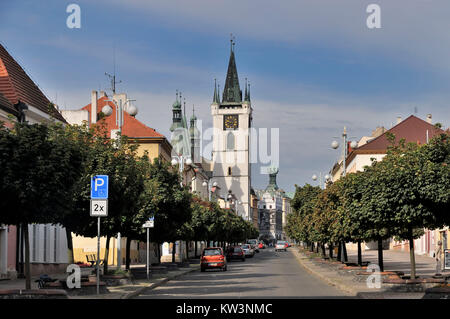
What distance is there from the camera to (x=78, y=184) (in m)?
23.1

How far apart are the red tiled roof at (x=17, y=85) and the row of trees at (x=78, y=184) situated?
7.46m

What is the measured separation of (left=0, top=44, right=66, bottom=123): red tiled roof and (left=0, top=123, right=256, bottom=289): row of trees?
7463 millimetres

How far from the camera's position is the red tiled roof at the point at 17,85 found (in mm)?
39062

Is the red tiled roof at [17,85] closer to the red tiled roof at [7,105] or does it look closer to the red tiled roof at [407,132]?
the red tiled roof at [7,105]

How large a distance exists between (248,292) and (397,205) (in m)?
5.58

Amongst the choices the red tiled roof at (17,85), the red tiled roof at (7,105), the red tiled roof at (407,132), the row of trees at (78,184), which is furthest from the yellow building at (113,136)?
the red tiled roof at (407,132)

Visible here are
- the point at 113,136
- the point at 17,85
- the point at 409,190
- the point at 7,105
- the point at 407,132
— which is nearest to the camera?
the point at 409,190

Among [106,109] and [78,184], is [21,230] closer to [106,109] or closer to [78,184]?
[106,109]

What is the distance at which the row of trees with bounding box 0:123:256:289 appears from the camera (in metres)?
19.0

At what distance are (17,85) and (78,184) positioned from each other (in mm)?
19136

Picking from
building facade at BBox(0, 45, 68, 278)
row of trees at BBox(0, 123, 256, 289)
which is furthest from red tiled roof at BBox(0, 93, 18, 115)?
row of trees at BBox(0, 123, 256, 289)

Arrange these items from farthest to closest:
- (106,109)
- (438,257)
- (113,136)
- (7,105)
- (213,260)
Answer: (113,136) → (213,260) → (7,105) → (438,257) → (106,109)

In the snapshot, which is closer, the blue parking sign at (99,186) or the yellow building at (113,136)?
the blue parking sign at (99,186)

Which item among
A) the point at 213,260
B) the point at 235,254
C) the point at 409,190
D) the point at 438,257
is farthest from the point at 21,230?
the point at 235,254
